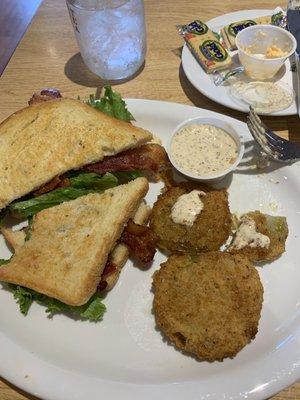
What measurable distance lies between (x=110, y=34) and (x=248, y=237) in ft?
4.97

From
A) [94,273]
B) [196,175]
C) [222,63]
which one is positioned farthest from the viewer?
[222,63]

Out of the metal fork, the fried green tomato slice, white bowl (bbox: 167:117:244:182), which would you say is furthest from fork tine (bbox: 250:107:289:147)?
the fried green tomato slice

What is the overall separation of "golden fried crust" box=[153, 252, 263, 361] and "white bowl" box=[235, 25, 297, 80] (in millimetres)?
1272

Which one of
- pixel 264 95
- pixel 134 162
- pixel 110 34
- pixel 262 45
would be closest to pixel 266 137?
pixel 264 95

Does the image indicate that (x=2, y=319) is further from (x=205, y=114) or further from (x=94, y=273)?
(x=205, y=114)

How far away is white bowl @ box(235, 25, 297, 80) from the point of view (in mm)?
2379

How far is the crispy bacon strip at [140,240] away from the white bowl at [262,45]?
4.14ft

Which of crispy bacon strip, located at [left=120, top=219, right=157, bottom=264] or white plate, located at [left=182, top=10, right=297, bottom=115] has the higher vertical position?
white plate, located at [left=182, top=10, right=297, bottom=115]

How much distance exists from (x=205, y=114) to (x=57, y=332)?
1.39 metres

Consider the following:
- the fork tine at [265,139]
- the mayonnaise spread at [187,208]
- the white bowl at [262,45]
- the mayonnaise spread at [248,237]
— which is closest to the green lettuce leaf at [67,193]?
the mayonnaise spread at [187,208]

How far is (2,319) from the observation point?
1.76 metres

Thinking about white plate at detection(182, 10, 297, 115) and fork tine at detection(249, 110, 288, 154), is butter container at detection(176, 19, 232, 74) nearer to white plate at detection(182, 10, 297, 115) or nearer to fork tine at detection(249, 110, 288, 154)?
white plate at detection(182, 10, 297, 115)

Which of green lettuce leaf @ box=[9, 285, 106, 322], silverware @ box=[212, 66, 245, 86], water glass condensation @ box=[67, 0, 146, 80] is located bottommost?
green lettuce leaf @ box=[9, 285, 106, 322]

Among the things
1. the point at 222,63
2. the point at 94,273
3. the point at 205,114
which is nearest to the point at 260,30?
the point at 222,63
